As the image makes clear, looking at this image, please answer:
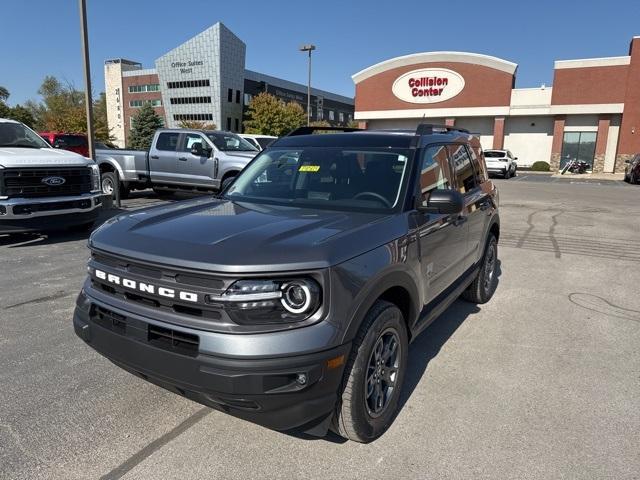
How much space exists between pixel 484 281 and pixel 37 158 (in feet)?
22.6

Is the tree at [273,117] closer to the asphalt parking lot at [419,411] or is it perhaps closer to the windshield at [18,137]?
the windshield at [18,137]

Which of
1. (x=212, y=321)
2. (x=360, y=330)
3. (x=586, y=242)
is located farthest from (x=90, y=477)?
(x=586, y=242)

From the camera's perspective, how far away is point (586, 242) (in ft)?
30.9

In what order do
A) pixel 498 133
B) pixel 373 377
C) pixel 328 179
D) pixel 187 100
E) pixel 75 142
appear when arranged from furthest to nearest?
pixel 187 100 < pixel 498 133 < pixel 75 142 < pixel 328 179 < pixel 373 377

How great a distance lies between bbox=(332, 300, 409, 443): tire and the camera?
258 cm

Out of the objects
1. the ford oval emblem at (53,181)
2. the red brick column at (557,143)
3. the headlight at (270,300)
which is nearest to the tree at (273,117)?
the red brick column at (557,143)

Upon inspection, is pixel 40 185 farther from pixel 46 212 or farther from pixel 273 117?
pixel 273 117

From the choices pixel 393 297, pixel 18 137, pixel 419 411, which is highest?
pixel 18 137

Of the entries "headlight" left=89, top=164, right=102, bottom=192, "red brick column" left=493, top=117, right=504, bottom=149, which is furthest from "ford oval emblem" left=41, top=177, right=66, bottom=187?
"red brick column" left=493, top=117, right=504, bottom=149

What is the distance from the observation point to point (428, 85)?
138 feet

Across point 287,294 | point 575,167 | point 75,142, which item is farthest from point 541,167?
point 287,294

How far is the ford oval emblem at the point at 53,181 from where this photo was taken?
764 centimetres

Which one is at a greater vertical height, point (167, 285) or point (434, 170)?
point (434, 170)

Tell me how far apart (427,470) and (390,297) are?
1.01 meters
